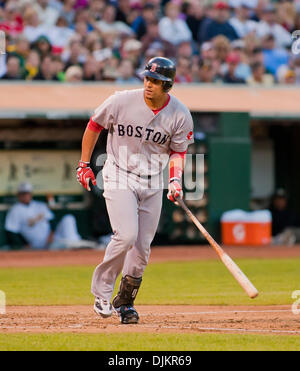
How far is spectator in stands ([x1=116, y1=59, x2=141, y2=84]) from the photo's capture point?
1546 cm

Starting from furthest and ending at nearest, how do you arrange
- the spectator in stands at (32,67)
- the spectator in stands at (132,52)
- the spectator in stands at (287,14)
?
the spectator in stands at (287,14) < the spectator in stands at (132,52) < the spectator in stands at (32,67)

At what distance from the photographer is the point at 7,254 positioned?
1469 centimetres

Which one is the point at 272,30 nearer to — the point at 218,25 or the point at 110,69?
the point at 218,25

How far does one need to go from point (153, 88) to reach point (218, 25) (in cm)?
1083

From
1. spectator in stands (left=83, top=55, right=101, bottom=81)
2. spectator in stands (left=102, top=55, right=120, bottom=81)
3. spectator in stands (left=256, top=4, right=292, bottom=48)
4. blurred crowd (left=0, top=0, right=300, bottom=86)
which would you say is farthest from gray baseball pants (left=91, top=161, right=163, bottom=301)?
spectator in stands (left=256, top=4, right=292, bottom=48)

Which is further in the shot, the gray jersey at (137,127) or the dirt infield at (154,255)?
the dirt infield at (154,255)

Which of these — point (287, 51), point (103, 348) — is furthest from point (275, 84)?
point (103, 348)

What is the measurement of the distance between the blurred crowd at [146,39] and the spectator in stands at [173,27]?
0.02 m

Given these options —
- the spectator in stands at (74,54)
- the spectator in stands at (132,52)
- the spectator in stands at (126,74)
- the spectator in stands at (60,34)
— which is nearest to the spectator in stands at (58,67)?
the spectator in stands at (74,54)

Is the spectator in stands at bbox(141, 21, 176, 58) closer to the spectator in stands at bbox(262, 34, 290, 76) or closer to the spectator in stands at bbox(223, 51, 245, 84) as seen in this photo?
the spectator in stands at bbox(223, 51, 245, 84)

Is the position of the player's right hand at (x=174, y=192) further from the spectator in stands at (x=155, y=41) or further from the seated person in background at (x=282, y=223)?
the seated person in background at (x=282, y=223)

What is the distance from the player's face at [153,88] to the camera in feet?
23.3

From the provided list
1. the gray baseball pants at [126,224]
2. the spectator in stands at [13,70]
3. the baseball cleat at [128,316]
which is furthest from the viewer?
the spectator in stands at [13,70]
